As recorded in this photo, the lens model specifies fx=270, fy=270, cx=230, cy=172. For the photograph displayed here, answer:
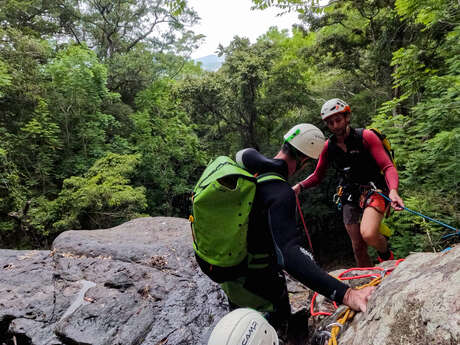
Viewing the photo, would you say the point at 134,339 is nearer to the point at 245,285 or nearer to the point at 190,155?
the point at 245,285

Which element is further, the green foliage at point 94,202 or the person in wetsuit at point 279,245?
the green foliage at point 94,202

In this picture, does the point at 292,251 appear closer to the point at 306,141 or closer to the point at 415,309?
the point at 415,309

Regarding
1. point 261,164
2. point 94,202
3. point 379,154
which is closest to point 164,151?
point 94,202

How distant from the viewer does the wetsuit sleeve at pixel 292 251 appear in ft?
5.26

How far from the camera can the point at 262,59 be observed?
45.0 ft

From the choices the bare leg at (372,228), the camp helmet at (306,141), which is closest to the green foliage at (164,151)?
the bare leg at (372,228)

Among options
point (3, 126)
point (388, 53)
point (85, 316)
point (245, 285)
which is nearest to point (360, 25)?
point (388, 53)

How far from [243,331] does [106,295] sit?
243 centimetres

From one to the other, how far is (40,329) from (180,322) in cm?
150

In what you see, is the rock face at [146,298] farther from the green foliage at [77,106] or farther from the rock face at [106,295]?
the green foliage at [77,106]

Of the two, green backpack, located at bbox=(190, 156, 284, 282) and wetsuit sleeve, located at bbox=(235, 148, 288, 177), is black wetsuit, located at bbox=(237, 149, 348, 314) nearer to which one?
wetsuit sleeve, located at bbox=(235, 148, 288, 177)

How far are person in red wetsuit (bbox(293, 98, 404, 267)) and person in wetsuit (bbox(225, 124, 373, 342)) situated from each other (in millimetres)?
1034

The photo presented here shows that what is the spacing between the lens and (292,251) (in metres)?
1.62

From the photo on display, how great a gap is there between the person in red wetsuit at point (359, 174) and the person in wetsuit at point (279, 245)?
3.39 feet
